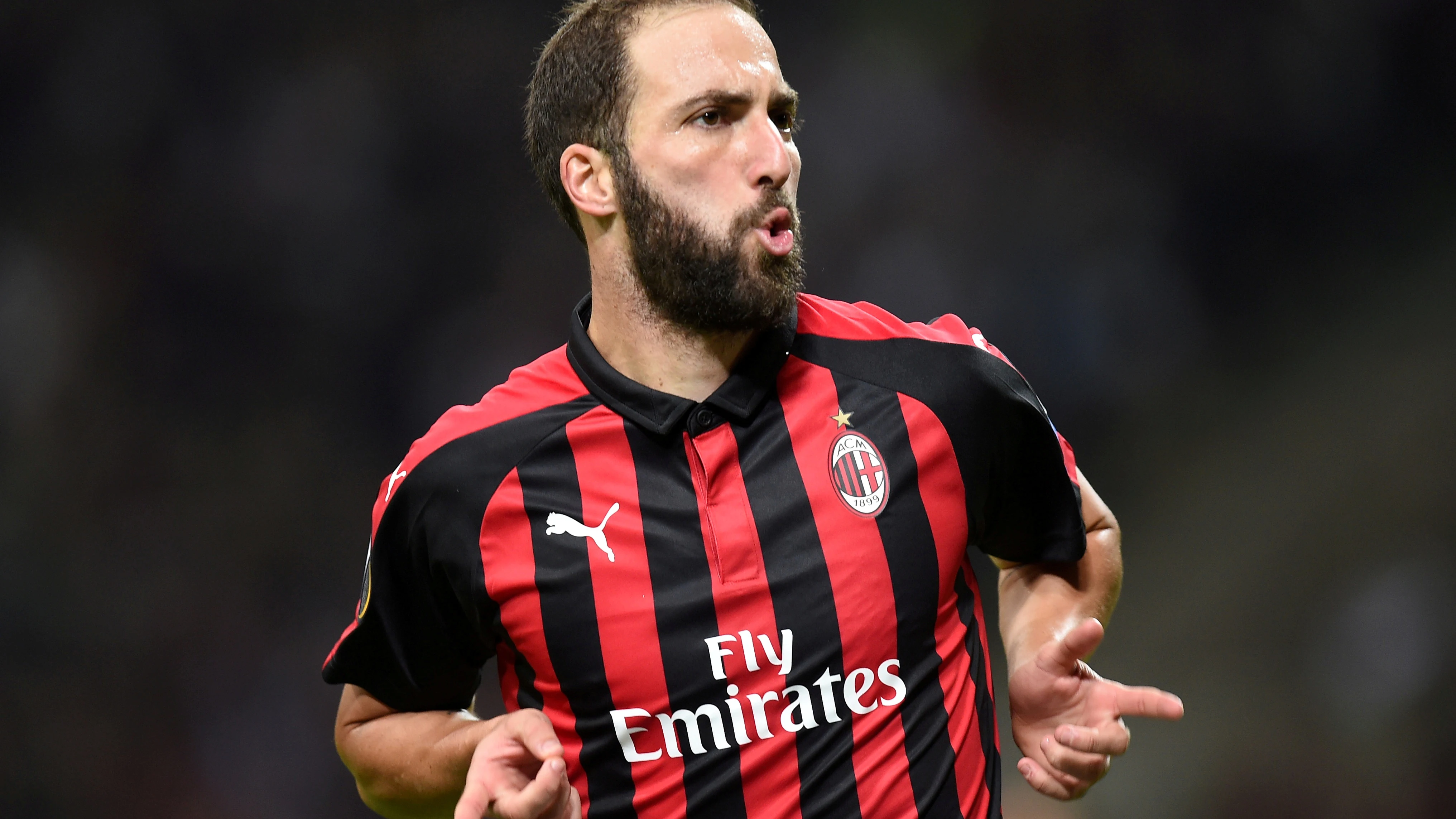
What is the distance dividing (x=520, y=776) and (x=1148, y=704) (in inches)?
32.5

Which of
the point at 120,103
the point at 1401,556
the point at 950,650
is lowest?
the point at 1401,556

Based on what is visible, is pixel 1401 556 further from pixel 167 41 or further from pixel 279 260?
pixel 167 41

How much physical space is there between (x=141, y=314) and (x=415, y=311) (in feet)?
3.03

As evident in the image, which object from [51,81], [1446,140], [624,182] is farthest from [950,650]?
[51,81]

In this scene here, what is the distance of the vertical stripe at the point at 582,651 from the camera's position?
1631mm

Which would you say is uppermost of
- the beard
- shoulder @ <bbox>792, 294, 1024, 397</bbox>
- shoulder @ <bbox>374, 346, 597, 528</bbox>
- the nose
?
the nose

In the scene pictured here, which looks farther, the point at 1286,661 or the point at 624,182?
the point at 1286,661

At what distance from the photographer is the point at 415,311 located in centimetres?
412

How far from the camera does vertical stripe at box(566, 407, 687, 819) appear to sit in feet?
5.28

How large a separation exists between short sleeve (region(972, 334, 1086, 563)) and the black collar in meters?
0.32

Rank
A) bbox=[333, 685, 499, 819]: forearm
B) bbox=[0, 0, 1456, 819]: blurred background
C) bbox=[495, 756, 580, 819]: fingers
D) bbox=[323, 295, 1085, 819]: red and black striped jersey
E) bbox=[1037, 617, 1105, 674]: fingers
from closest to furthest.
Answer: bbox=[495, 756, 580, 819]: fingers < bbox=[1037, 617, 1105, 674]: fingers < bbox=[323, 295, 1085, 819]: red and black striped jersey < bbox=[333, 685, 499, 819]: forearm < bbox=[0, 0, 1456, 819]: blurred background

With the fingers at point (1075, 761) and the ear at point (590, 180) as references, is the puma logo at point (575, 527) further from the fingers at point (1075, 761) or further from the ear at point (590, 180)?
the fingers at point (1075, 761)

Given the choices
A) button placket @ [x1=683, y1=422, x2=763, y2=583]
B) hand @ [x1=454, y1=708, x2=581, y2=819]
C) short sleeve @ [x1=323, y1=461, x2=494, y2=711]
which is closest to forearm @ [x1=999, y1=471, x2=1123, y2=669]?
button placket @ [x1=683, y1=422, x2=763, y2=583]

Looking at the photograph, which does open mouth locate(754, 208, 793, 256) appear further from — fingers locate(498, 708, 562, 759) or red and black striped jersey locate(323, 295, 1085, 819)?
fingers locate(498, 708, 562, 759)
